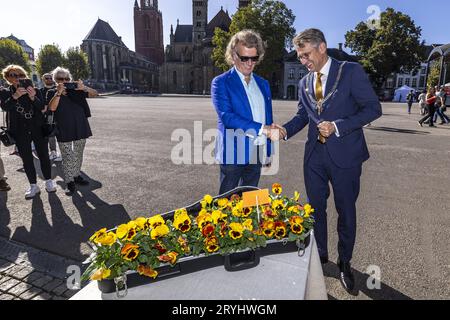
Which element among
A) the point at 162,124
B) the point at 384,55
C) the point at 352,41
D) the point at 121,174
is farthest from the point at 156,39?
the point at 121,174

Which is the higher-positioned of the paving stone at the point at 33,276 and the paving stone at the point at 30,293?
the paving stone at the point at 33,276

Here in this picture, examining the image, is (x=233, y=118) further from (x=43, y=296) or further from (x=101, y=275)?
(x=43, y=296)

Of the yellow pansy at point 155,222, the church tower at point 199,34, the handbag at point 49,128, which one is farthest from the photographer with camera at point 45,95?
the church tower at point 199,34

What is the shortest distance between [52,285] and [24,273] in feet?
1.43

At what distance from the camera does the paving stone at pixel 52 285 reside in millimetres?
2898

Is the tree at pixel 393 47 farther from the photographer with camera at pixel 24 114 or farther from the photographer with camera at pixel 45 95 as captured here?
the photographer with camera at pixel 24 114

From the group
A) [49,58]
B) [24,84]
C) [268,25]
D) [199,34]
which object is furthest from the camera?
[199,34]

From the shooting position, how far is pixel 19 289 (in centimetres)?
289

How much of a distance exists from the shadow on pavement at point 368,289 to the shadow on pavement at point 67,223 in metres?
2.67

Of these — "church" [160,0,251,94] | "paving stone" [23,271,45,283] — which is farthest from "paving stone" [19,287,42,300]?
"church" [160,0,251,94]

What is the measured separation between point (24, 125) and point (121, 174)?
214 cm

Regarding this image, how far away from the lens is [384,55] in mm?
49219

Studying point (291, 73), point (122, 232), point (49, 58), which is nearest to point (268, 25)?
point (291, 73)
